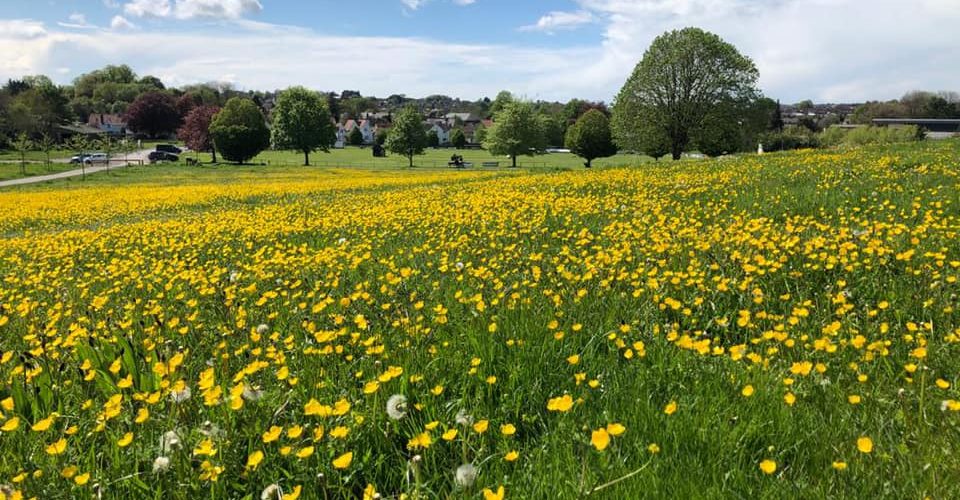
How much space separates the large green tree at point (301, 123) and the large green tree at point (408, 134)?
8342mm

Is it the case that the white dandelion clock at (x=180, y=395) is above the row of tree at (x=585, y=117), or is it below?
below

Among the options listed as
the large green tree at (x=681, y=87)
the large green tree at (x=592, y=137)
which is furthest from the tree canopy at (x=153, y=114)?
the large green tree at (x=681, y=87)

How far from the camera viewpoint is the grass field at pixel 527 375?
7.75 ft

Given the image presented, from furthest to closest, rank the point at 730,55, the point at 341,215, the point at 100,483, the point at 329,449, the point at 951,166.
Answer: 1. the point at 730,55
2. the point at 341,215
3. the point at 951,166
4. the point at 329,449
5. the point at 100,483

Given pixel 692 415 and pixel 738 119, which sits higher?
pixel 738 119

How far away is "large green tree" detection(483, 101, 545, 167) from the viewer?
74.0 metres

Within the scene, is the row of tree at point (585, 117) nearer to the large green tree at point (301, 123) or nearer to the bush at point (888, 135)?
the large green tree at point (301, 123)

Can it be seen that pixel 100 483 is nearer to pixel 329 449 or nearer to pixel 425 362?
pixel 329 449

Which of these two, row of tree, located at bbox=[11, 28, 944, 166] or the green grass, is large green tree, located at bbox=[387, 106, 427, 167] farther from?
the green grass

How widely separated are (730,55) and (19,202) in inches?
1796

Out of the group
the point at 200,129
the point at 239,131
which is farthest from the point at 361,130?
the point at 239,131

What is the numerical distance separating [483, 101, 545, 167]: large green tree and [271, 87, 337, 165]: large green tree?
70.3 ft

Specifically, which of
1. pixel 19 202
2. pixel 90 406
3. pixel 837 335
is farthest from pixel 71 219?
pixel 837 335

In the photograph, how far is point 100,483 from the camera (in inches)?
93.4
